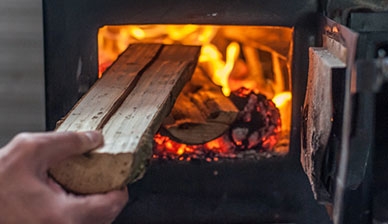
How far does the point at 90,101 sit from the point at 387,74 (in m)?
0.62

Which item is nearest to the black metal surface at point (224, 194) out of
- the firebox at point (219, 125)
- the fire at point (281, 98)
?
the firebox at point (219, 125)

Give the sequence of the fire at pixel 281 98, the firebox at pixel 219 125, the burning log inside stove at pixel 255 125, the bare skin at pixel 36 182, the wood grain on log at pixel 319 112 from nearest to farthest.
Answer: the bare skin at pixel 36 182 < the wood grain on log at pixel 319 112 < the firebox at pixel 219 125 < the burning log inside stove at pixel 255 125 < the fire at pixel 281 98

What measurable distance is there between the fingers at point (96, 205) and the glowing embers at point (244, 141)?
561mm

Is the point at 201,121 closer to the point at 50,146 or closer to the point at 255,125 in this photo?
the point at 255,125

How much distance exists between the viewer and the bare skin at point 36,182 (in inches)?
31.9

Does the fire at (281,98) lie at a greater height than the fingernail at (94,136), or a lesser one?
lesser

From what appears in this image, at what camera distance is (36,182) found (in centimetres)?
82

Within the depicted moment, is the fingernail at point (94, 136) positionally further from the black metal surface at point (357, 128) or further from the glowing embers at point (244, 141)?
the glowing embers at point (244, 141)

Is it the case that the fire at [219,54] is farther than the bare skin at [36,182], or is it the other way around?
the fire at [219,54]

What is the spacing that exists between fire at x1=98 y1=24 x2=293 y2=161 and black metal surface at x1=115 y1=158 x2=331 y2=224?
5cm

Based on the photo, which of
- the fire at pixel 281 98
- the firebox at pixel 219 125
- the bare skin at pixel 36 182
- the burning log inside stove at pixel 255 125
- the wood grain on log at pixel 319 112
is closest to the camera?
the bare skin at pixel 36 182

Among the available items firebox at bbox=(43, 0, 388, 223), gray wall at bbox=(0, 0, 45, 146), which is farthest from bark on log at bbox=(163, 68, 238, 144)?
gray wall at bbox=(0, 0, 45, 146)

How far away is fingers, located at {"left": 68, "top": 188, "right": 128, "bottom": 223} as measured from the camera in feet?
2.81

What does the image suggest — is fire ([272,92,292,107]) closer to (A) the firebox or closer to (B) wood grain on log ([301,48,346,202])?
(A) the firebox
